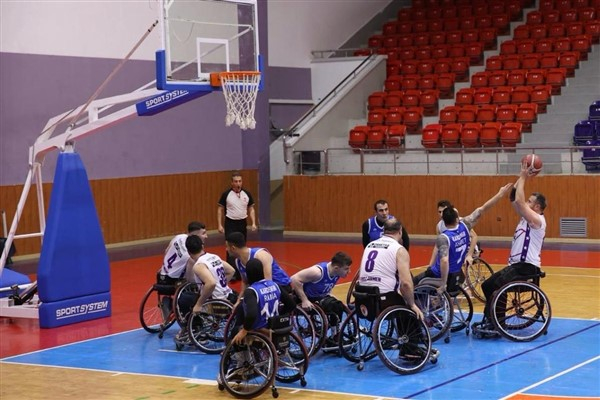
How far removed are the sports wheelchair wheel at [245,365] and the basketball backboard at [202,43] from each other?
5.11m

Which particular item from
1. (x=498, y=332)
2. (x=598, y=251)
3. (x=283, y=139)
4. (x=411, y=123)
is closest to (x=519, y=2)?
(x=411, y=123)

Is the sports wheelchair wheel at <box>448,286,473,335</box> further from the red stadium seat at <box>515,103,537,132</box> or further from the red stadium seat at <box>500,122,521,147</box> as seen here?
the red stadium seat at <box>515,103,537,132</box>

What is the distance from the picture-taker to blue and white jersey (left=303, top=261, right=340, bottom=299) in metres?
11.2

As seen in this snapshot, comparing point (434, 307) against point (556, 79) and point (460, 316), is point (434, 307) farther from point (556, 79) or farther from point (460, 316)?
point (556, 79)

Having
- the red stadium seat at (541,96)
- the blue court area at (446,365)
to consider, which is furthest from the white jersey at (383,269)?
the red stadium seat at (541,96)

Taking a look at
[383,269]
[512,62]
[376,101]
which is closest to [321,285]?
[383,269]

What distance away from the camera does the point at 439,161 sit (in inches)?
936

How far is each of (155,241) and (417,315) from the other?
572 inches

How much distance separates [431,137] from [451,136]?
49 cm

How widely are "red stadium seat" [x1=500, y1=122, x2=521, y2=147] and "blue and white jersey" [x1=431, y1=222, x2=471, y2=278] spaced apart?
38.8 feet

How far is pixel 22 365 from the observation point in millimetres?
11672

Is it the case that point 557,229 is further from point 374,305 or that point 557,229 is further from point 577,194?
point 374,305

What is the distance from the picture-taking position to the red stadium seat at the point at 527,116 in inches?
966

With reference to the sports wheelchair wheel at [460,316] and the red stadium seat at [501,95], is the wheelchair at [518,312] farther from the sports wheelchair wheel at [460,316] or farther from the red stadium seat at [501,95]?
the red stadium seat at [501,95]
